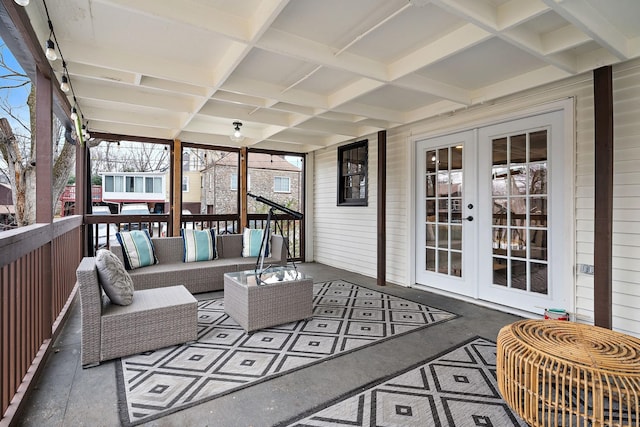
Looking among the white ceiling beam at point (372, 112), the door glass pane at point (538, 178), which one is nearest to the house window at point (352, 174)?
the white ceiling beam at point (372, 112)

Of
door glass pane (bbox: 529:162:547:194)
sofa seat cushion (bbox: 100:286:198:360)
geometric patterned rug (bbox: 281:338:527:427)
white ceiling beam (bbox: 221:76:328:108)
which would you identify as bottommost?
geometric patterned rug (bbox: 281:338:527:427)

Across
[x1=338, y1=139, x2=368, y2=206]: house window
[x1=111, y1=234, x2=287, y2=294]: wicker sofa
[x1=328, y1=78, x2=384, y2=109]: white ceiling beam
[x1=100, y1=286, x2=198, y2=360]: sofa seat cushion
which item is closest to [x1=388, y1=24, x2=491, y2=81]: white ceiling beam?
[x1=328, y1=78, x2=384, y2=109]: white ceiling beam

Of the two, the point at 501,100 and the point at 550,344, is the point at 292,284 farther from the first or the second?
the point at 501,100

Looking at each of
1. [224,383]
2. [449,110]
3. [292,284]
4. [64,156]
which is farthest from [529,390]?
[64,156]

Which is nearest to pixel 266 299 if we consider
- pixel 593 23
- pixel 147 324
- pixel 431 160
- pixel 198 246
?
pixel 147 324

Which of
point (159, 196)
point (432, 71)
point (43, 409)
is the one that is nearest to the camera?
point (43, 409)

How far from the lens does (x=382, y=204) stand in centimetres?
502

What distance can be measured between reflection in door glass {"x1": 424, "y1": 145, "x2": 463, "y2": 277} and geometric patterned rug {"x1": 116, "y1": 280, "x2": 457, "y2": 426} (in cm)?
88

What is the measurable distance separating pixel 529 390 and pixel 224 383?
5.95 ft

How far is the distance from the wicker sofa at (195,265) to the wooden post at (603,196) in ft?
12.4

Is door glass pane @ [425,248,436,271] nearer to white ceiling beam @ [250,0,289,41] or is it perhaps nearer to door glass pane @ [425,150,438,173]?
door glass pane @ [425,150,438,173]

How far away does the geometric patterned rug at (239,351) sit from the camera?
205 cm

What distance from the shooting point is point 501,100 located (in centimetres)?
372

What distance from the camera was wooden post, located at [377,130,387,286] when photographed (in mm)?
4984
